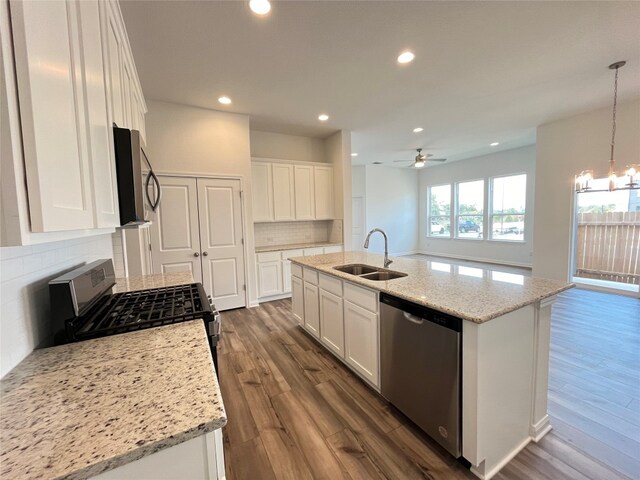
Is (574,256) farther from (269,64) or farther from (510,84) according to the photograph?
(269,64)

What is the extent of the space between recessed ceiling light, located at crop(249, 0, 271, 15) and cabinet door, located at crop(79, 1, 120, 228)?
123 cm

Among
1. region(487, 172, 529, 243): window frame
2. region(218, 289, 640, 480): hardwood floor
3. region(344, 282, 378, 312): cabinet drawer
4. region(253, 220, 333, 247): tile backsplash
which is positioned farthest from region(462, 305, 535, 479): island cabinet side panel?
region(487, 172, 529, 243): window frame

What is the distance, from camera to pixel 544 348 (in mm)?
1654

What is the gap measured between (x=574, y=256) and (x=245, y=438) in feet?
19.8

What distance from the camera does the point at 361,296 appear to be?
2.12 meters

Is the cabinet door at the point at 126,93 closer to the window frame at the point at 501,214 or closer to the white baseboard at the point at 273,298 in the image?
the white baseboard at the point at 273,298

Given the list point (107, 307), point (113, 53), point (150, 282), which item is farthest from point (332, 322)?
point (113, 53)

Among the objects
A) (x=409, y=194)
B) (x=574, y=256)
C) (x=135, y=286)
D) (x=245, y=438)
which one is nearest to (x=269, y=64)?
(x=135, y=286)

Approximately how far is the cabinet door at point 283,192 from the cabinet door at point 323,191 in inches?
19.8

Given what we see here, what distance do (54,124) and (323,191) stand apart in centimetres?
458

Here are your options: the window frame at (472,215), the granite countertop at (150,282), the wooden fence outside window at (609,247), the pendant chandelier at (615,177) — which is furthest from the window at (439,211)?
the granite countertop at (150,282)

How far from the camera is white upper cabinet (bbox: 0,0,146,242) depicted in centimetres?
55

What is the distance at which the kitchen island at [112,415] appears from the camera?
0.56m

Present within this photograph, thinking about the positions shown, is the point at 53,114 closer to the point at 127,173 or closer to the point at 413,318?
the point at 127,173
